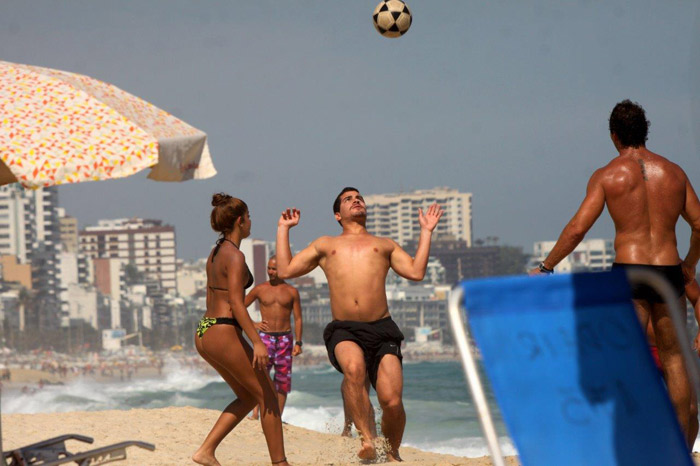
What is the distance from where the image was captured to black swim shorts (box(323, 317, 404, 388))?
20.6 feet

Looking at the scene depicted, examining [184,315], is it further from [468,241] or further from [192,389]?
[192,389]

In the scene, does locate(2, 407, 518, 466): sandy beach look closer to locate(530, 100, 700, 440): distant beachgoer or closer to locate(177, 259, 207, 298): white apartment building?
locate(530, 100, 700, 440): distant beachgoer

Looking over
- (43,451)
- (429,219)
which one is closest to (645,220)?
(429,219)

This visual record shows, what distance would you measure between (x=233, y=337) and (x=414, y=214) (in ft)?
581

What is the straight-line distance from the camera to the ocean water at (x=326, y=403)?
112ft

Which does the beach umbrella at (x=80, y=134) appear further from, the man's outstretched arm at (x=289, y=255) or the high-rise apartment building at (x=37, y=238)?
the high-rise apartment building at (x=37, y=238)

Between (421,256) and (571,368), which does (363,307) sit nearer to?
(421,256)

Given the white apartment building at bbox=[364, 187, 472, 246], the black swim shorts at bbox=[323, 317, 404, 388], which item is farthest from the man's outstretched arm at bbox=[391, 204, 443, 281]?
the white apartment building at bbox=[364, 187, 472, 246]

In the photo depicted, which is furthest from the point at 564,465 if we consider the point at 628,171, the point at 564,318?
the point at 628,171

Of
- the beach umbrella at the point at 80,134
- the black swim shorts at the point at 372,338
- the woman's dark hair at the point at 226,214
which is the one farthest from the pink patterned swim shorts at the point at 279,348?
the beach umbrella at the point at 80,134

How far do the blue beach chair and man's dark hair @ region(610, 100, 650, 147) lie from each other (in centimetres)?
207

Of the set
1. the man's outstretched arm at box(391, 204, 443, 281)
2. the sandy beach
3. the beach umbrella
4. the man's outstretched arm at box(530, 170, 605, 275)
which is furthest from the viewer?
the sandy beach

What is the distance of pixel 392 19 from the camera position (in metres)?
11.0

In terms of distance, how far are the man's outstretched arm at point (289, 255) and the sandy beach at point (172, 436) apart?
2423 mm
